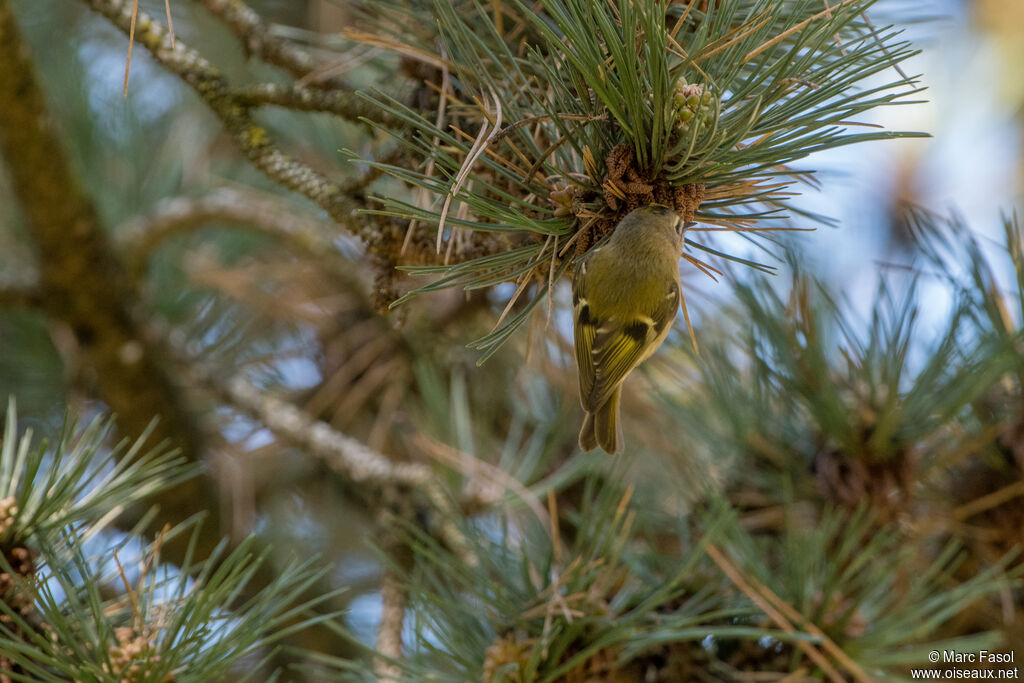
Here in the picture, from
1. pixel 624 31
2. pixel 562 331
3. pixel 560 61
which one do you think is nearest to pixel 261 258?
pixel 562 331

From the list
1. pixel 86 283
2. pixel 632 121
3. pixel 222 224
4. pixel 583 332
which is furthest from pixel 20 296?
pixel 632 121

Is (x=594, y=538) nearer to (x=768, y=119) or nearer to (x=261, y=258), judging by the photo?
(x=768, y=119)

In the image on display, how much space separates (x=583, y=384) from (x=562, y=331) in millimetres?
722

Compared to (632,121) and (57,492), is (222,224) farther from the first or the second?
(632,121)

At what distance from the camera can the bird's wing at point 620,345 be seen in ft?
2.53

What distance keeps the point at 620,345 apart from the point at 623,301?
0.04 meters

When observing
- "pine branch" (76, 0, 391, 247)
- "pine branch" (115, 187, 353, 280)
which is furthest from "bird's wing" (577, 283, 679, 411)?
"pine branch" (115, 187, 353, 280)

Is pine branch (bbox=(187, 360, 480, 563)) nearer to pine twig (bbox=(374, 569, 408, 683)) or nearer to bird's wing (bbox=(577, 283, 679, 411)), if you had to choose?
pine twig (bbox=(374, 569, 408, 683))

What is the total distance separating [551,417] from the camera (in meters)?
1.71

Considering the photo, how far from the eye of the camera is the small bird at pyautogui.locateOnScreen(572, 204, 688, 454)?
74cm

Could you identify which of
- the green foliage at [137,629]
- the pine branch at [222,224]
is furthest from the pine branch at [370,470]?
the green foliage at [137,629]

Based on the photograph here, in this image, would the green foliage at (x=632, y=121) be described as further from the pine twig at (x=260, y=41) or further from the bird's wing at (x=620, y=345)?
the pine twig at (x=260, y=41)

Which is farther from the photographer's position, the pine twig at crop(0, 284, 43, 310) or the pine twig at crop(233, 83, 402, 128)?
the pine twig at crop(0, 284, 43, 310)

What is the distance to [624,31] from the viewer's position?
2.14 feet
